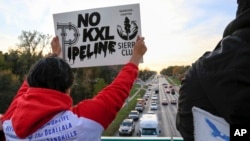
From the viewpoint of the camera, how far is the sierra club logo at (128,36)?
3.14 meters

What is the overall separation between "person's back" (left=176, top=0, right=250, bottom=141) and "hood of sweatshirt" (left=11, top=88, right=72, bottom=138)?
2.52ft

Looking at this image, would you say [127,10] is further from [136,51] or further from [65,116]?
Answer: [65,116]

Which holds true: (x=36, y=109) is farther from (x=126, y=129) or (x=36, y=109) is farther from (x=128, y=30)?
(x=126, y=129)

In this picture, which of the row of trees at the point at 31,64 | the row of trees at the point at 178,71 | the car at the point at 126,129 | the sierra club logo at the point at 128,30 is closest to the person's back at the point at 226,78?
the row of trees at the point at 178,71

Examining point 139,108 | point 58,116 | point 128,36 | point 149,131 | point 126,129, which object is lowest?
point 139,108

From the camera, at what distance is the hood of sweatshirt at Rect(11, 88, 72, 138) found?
169 centimetres

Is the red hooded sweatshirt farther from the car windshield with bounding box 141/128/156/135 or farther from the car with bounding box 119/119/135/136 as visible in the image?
the car with bounding box 119/119/135/136

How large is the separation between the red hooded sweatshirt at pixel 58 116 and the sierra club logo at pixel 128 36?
131cm

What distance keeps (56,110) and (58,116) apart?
0.12ft

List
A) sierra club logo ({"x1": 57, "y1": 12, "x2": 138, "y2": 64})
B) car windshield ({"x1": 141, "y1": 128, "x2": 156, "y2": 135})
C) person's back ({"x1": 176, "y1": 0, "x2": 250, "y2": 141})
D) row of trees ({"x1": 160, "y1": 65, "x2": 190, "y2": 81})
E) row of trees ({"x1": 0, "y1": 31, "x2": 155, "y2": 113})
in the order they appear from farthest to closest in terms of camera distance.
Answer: row of trees ({"x1": 0, "y1": 31, "x2": 155, "y2": 113}), car windshield ({"x1": 141, "y1": 128, "x2": 156, "y2": 135}), sierra club logo ({"x1": 57, "y1": 12, "x2": 138, "y2": 64}), row of trees ({"x1": 160, "y1": 65, "x2": 190, "y2": 81}), person's back ({"x1": 176, "y1": 0, "x2": 250, "y2": 141})

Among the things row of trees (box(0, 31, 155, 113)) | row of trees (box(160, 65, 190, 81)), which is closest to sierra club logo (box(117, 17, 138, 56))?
row of trees (box(160, 65, 190, 81))

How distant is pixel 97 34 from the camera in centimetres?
335

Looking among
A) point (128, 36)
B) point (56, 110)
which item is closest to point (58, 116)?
point (56, 110)

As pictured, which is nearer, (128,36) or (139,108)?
(128,36)
